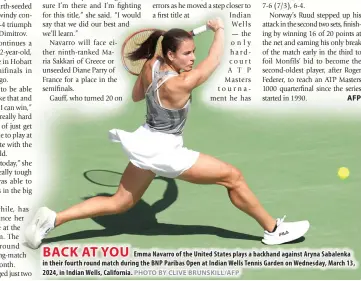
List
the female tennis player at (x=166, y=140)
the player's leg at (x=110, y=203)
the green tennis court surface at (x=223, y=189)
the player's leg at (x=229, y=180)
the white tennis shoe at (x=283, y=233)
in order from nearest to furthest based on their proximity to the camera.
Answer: the female tennis player at (x=166, y=140) → the player's leg at (x=229, y=180) → the player's leg at (x=110, y=203) → the white tennis shoe at (x=283, y=233) → the green tennis court surface at (x=223, y=189)

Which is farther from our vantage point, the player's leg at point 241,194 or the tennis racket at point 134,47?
the tennis racket at point 134,47

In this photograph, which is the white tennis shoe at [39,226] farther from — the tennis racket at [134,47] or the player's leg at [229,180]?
the tennis racket at [134,47]

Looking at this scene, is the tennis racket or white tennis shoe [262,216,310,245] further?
white tennis shoe [262,216,310,245]

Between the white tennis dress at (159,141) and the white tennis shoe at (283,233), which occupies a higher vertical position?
the white tennis dress at (159,141)

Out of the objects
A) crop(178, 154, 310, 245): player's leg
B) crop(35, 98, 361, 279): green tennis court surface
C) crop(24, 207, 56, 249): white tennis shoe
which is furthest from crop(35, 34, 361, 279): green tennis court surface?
crop(24, 207, 56, 249): white tennis shoe

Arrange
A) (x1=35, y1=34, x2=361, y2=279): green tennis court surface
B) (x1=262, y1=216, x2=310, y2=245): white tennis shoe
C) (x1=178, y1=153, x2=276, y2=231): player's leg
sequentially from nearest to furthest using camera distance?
1. (x1=178, y1=153, x2=276, y2=231): player's leg
2. (x1=262, y1=216, x2=310, y2=245): white tennis shoe
3. (x1=35, y1=34, x2=361, y2=279): green tennis court surface

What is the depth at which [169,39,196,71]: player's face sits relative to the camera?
28.1ft

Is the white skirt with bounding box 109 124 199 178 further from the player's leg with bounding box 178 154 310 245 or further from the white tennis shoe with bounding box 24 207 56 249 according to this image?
the white tennis shoe with bounding box 24 207 56 249

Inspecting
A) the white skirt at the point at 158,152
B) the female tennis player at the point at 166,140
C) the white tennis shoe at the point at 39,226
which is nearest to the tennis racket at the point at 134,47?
the female tennis player at the point at 166,140

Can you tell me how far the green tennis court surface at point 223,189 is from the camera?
9312 millimetres

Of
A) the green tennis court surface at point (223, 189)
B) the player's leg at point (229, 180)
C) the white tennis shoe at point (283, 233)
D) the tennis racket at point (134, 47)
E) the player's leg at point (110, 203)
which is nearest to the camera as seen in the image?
the player's leg at point (229, 180)

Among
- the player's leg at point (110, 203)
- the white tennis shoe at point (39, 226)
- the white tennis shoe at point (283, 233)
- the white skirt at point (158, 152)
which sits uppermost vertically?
the white skirt at point (158, 152)

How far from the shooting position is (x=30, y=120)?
31.2ft

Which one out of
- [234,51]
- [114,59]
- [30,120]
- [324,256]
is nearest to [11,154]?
[30,120]
